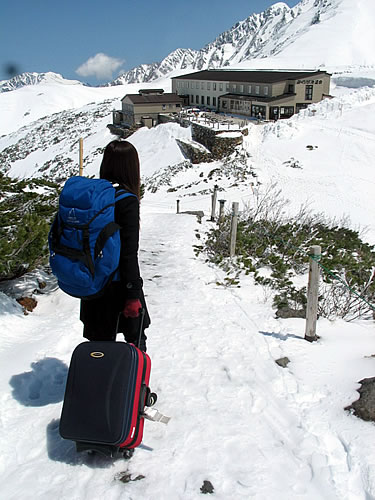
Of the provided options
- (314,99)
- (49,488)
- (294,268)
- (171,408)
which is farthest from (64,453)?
(314,99)

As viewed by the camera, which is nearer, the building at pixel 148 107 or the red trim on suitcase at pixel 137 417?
the red trim on suitcase at pixel 137 417

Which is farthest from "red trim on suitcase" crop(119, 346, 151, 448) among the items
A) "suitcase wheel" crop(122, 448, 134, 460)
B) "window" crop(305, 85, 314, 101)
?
"window" crop(305, 85, 314, 101)

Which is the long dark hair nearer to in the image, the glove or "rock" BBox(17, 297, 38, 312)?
the glove

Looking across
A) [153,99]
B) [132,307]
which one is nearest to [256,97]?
[153,99]

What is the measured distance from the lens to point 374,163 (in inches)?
1157

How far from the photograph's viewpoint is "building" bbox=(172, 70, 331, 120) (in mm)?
46750

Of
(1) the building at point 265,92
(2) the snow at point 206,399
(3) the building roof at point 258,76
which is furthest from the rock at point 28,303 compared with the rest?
(3) the building roof at point 258,76

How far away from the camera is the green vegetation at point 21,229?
561cm

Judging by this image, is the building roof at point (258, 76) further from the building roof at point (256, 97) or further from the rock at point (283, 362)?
the rock at point (283, 362)

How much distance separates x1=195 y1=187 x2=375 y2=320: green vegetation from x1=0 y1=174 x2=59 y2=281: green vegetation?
11.3 ft

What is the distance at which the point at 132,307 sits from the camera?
3.32m

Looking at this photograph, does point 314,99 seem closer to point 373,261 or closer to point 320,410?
point 373,261

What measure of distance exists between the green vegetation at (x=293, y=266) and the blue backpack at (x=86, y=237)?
12.6ft

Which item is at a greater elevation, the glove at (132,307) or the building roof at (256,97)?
the building roof at (256,97)
